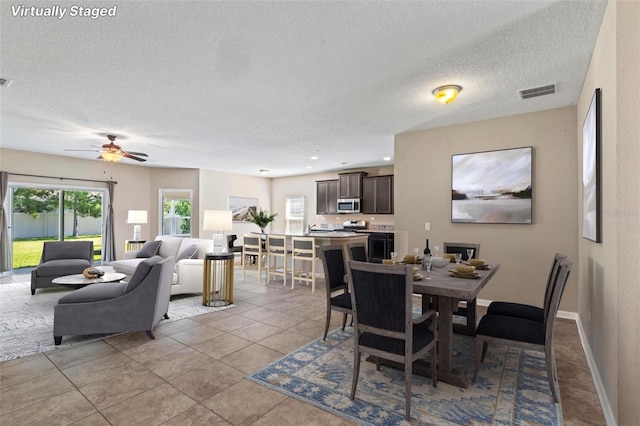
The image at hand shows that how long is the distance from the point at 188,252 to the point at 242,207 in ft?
15.3

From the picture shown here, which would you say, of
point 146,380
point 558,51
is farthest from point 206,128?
point 558,51

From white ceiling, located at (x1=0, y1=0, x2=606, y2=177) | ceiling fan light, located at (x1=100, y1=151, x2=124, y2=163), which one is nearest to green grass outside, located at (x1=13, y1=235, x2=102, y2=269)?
white ceiling, located at (x1=0, y1=0, x2=606, y2=177)

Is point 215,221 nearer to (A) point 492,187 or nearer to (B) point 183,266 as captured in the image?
(B) point 183,266

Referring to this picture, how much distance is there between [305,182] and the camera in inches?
409

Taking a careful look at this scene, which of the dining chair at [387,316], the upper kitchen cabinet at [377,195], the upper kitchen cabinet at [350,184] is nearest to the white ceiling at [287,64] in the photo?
the dining chair at [387,316]

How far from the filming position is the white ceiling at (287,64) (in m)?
2.22

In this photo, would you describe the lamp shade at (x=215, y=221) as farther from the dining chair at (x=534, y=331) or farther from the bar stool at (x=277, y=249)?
the dining chair at (x=534, y=331)

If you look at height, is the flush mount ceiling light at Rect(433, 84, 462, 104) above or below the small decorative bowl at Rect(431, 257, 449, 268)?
Answer: above

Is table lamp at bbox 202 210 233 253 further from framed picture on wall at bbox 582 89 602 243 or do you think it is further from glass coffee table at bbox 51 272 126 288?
framed picture on wall at bbox 582 89 602 243

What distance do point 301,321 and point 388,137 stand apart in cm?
345

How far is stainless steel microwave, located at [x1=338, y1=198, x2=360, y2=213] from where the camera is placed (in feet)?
28.5

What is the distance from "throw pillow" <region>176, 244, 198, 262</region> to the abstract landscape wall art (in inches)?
173

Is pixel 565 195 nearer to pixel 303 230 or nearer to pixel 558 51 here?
pixel 558 51

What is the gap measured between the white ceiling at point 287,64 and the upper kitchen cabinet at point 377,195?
317 centimetres
